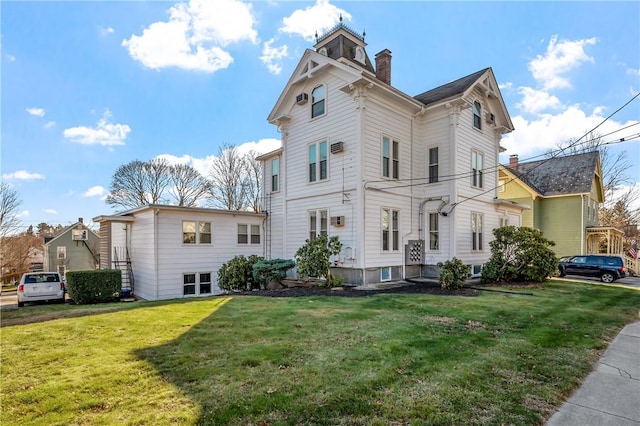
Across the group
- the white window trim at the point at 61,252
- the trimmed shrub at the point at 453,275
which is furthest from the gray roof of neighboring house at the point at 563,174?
the white window trim at the point at 61,252

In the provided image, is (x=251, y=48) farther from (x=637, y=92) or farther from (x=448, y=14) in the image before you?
(x=637, y=92)

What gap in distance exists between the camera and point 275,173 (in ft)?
54.3

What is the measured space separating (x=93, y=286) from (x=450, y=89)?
692 inches

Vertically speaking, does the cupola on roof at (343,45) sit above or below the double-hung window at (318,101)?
above

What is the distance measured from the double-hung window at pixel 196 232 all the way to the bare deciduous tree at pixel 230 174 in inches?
807

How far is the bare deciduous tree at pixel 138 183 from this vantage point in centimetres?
3516

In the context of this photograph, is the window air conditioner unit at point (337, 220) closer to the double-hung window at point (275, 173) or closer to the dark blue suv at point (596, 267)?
the double-hung window at point (275, 173)

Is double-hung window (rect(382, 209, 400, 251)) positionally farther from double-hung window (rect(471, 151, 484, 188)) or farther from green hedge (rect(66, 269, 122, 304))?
A: green hedge (rect(66, 269, 122, 304))

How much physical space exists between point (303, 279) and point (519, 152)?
877 inches

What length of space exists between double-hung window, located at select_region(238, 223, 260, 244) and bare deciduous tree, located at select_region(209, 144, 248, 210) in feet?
63.7

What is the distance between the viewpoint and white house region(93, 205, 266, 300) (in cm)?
1415

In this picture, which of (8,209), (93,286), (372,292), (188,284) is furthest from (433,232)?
(8,209)

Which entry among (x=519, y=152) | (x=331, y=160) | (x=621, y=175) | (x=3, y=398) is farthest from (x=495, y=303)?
(x=621, y=175)

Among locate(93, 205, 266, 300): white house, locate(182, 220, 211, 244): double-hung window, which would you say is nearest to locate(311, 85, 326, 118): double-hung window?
locate(93, 205, 266, 300): white house
